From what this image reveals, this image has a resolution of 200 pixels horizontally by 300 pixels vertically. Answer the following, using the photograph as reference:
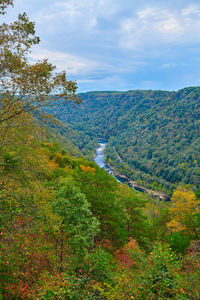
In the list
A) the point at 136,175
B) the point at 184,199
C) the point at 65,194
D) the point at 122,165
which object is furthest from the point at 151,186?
the point at 65,194

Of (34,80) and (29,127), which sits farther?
(29,127)

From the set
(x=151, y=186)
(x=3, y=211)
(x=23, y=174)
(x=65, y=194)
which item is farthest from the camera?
(x=151, y=186)

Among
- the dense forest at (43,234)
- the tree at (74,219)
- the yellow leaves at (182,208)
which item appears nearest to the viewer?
the dense forest at (43,234)

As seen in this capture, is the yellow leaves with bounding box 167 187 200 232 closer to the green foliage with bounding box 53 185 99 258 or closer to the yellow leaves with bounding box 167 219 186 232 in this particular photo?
the yellow leaves with bounding box 167 219 186 232

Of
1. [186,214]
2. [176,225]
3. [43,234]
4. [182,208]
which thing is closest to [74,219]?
[43,234]

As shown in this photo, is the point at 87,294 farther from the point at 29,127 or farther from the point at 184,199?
the point at 184,199

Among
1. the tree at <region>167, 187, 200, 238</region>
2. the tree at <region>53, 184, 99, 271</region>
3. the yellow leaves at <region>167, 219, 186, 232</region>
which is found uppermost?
the tree at <region>53, 184, 99, 271</region>

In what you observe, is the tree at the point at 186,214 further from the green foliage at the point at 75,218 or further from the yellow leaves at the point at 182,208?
the green foliage at the point at 75,218

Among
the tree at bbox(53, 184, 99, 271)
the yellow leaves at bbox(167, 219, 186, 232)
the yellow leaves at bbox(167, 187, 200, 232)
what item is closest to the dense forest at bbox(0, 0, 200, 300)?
the tree at bbox(53, 184, 99, 271)

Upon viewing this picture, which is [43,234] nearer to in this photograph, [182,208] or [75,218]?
[75,218]

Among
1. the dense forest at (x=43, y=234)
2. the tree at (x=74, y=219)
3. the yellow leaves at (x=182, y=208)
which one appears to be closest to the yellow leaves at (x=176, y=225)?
the yellow leaves at (x=182, y=208)

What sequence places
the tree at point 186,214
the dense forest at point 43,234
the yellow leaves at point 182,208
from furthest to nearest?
the yellow leaves at point 182,208 → the tree at point 186,214 → the dense forest at point 43,234
